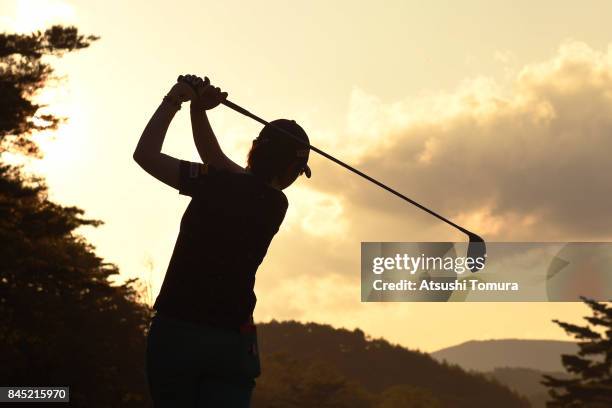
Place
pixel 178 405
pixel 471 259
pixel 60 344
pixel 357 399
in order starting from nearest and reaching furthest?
pixel 178 405 → pixel 471 259 → pixel 60 344 → pixel 357 399

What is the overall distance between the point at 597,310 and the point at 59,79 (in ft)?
169

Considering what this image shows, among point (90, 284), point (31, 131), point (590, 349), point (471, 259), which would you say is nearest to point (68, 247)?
point (90, 284)

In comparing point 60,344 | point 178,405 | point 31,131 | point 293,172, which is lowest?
point 178,405

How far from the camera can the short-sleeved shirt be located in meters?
4.24

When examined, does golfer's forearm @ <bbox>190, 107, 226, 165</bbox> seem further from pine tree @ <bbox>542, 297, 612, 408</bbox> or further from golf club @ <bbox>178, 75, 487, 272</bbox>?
pine tree @ <bbox>542, 297, 612, 408</bbox>

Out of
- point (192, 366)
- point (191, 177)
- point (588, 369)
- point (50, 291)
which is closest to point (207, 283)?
point (192, 366)

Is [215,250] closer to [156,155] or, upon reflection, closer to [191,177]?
[191,177]

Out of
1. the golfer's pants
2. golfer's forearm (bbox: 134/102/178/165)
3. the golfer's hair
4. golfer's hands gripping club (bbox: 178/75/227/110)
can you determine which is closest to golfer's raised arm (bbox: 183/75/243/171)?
golfer's hands gripping club (bbox: 178/75/227/110)

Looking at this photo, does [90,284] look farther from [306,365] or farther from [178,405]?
[306,365]

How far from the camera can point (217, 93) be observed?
15.7 ft

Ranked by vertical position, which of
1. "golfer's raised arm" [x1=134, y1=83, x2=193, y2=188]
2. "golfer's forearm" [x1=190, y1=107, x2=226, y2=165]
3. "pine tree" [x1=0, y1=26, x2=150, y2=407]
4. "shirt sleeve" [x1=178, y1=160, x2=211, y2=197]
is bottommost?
"shirt sleeve" [x1=178, y1=160, x2=211, y2=197]

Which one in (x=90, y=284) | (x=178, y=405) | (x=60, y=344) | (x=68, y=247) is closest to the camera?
(x=178, y=405)

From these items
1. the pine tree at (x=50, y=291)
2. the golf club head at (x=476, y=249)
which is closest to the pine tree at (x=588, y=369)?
the pine tree at (x=50, y=291)

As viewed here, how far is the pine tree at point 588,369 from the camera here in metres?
73.6
